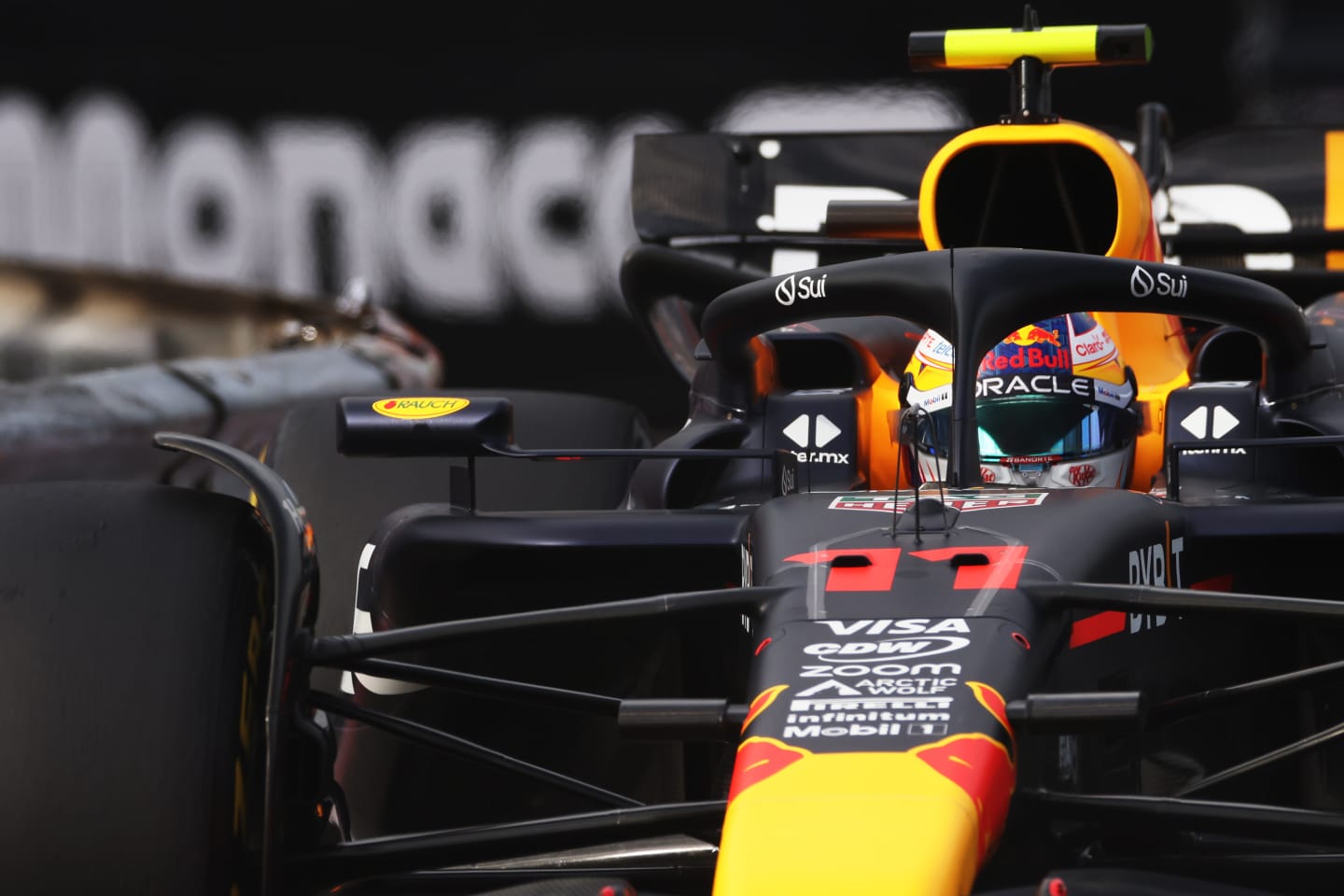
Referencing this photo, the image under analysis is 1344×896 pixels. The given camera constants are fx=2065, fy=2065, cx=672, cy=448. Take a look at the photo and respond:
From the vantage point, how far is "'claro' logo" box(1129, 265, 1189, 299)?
297 cm

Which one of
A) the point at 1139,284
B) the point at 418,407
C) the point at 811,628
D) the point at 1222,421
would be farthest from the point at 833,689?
the point at 1222,421

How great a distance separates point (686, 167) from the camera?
5.37m

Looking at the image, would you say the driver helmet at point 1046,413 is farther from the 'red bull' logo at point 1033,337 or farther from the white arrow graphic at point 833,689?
the white arrow graphic at point 833,689

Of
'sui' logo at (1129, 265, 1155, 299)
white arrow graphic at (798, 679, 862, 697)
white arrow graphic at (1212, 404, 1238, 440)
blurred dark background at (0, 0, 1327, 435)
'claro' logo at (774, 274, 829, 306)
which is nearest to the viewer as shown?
white arrow graphic at (798, 679, 862, 697)

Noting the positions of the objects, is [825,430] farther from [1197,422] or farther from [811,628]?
[811,628]

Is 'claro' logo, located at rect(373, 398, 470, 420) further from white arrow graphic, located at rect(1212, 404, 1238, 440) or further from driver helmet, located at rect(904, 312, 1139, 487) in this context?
white arrow graphic, located at rect(1212, 404, 1238, 440)

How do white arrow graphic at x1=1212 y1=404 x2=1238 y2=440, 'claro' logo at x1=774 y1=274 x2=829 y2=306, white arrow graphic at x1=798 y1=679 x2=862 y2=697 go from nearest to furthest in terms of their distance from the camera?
white arrow graphic at x1=798 y1=679 x2=862 y2=697 → 'claro' logo at x1=774 y1=274 x2=829 y2=306 → white arrow graphic at x1=1212 y1=404 x2=1238 y2=440

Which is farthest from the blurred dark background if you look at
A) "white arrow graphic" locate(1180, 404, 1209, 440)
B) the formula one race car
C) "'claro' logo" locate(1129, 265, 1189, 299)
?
"'claro' logo" locate(1129, 265, 1189, 299)

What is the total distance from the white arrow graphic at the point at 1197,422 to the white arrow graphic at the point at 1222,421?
16 mm

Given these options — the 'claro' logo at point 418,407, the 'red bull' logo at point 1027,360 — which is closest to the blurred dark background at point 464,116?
the 'red bull' logo at point 1027,360

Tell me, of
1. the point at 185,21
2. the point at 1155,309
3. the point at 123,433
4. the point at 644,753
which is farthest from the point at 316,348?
the point at 1155,309

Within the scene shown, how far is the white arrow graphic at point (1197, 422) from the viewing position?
11.4 feet

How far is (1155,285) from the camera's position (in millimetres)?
2980

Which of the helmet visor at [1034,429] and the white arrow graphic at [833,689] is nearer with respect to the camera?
the white arrow graphic at [833,689]
